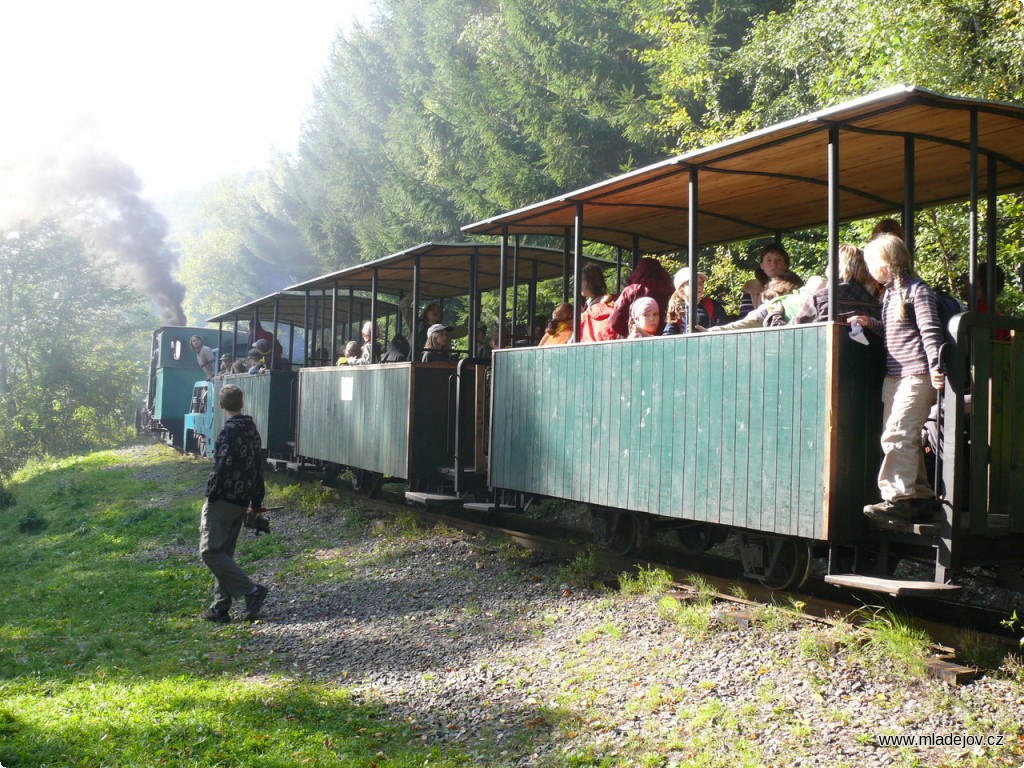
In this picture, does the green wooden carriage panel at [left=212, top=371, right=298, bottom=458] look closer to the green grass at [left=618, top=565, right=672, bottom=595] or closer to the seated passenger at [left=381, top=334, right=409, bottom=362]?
the seated passenger at [left=381, top=334, right=409, bottom=362]

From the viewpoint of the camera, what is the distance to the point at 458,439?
10.0m

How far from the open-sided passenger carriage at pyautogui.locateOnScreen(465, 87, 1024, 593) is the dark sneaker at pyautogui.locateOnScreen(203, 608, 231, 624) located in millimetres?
2801

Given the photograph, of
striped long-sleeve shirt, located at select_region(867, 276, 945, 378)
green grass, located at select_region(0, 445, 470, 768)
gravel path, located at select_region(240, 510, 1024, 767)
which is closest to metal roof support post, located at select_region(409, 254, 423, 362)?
green grass, located at select_region(0, 445, 470, 768)

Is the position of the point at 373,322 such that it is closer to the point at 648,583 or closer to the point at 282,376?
the point at 282,376

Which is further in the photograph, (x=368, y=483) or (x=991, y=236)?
(x=368, y=483)

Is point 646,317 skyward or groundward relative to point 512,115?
groundward

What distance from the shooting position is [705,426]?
6594 millimetres

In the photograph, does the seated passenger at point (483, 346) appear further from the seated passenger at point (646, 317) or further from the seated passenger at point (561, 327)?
the seated passenger at point (646, 317)

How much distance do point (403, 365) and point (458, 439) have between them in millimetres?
1279

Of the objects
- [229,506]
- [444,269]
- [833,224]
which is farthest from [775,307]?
[444,269]

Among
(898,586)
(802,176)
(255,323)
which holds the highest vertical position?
(802,176)

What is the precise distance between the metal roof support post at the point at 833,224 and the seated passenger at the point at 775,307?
562 millimetres

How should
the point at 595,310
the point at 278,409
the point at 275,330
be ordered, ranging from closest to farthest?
the point at 595,310
the point at 278,409
the point at 275,330

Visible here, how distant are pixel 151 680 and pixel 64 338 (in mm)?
41031
